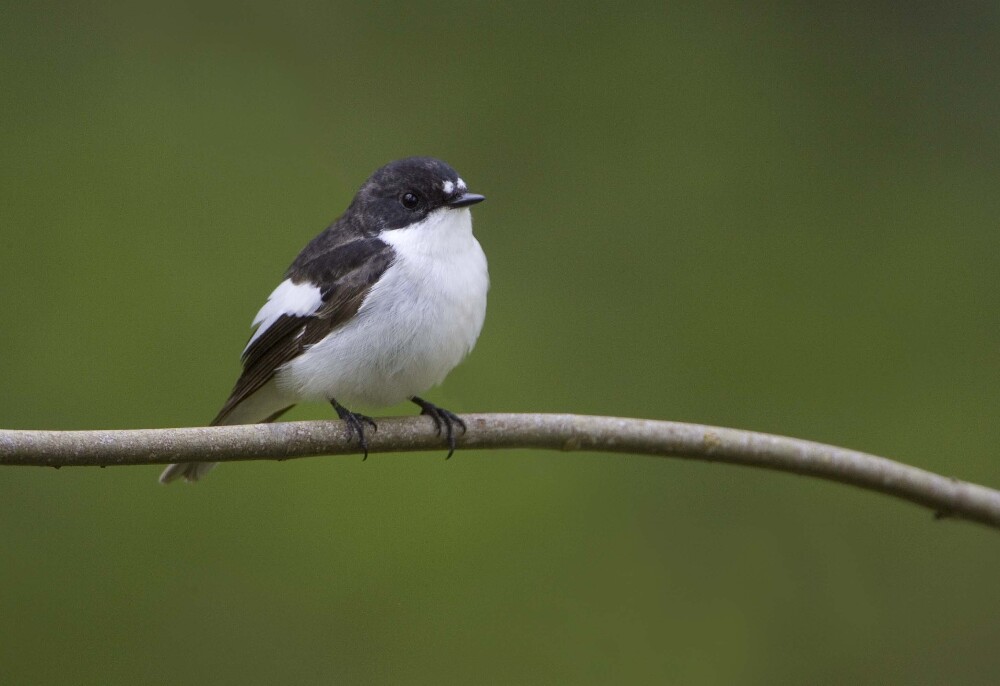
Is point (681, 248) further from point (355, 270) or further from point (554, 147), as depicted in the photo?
point (355, 270)

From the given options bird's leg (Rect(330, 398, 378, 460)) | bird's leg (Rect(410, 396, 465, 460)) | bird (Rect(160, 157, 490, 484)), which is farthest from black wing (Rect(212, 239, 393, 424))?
bird's leg (Rect(410, 396, 465, 460))

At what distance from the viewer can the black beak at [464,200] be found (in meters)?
2.33

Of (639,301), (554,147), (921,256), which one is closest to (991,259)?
(921,256)

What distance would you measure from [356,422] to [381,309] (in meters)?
0.27

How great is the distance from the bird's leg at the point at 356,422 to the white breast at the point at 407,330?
3 centimetres

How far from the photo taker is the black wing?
91.6 inches

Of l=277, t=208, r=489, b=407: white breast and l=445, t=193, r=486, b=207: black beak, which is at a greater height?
l=445, t=193, r=486, b=207: black beak

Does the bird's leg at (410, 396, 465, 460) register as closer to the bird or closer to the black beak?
the bird

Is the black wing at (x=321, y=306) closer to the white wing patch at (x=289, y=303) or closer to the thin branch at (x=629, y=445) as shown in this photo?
the white wing patch at (x=289, y=303)

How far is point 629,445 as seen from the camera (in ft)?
6.62

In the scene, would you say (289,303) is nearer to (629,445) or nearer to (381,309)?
(381,309)

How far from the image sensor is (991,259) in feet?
13.5

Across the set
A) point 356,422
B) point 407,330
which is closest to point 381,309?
point 407,330

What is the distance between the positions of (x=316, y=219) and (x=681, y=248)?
1341 millimetres
